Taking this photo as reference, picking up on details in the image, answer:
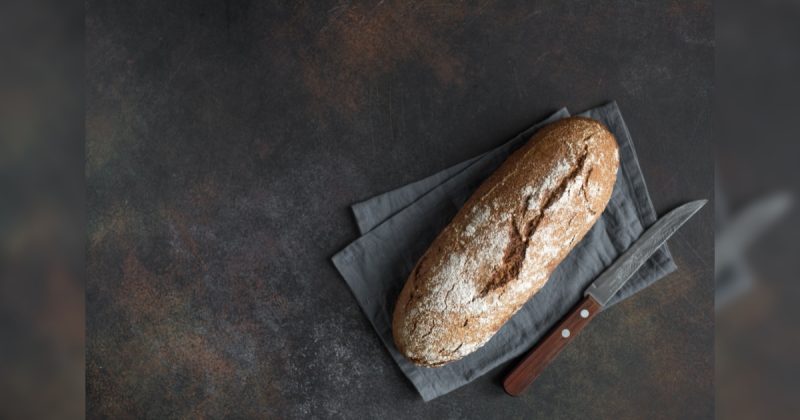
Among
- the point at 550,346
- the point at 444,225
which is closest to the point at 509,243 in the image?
the point at 444,225

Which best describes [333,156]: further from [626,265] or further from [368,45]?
[626,265]

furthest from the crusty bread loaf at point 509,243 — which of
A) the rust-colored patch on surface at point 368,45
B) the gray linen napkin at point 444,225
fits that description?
the rust-colored patch on surface at point 368,45

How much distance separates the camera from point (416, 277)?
1.44 metres

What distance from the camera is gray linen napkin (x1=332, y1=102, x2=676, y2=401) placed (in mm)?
1541

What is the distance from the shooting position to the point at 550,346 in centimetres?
152

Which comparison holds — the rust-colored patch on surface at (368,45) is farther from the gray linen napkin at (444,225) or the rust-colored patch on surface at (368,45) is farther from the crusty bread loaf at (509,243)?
the crusty bread loaf at (509,243)

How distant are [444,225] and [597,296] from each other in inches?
17.8

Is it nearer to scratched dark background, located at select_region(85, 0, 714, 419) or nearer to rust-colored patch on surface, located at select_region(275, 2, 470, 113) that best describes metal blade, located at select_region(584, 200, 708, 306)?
scratched dark background, located at select_region(85, 0, 714, 419)

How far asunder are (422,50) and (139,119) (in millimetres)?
835

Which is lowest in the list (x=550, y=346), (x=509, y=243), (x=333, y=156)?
(x=550, y=346)

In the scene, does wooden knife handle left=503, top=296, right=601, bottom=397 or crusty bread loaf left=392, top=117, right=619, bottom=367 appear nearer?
crusty bread loaf left=392, top=117, right=619, bottom=367

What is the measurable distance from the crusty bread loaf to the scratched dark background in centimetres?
23

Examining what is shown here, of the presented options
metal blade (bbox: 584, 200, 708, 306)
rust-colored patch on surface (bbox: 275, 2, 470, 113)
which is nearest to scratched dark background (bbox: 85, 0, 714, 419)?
rust-colored patch on surface (bbox: 275, 2, 470, 113)

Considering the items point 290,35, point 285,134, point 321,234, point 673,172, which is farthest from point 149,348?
point 673,172
